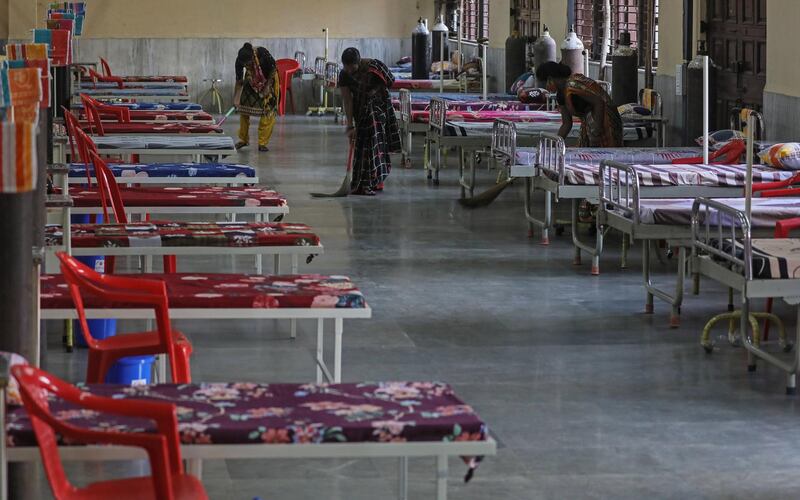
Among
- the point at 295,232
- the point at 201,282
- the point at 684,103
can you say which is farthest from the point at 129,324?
the point at 684,103

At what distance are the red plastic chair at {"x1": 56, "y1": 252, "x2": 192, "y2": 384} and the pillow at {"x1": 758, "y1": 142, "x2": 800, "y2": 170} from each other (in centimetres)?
515

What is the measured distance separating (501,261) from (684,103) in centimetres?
339

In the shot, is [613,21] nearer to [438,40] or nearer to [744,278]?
[438,40]

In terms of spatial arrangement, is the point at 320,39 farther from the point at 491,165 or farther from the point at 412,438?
the point at 412,438

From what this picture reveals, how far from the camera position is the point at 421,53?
20141mm

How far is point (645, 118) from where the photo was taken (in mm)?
12594

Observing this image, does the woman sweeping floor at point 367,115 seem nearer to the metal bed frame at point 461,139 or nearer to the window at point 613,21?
the metal bed frame at point 461,139

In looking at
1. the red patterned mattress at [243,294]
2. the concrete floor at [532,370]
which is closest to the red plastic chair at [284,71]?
the concrete floor at [532,370]

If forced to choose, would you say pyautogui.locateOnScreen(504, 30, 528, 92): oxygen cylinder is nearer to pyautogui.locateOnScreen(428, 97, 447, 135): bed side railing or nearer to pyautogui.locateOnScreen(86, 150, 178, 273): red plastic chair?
pyautogui.locateOnScreen(428, 97, 447, 135): bed side railing

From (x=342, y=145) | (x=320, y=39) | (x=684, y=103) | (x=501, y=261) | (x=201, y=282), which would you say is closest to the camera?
(x=201, y=282)

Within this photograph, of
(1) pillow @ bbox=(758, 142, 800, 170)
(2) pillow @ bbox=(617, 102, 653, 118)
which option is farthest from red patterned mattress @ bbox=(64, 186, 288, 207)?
(2) pillow @ bbox=(617, 102, 653, 118)

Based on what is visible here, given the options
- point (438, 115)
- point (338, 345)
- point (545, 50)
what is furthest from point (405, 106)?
point (338, 345)

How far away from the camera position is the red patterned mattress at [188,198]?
7793mm

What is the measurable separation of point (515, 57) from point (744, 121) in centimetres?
769
